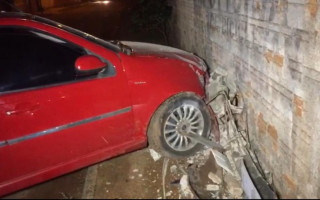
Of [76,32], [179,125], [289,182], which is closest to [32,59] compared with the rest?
[76,32]

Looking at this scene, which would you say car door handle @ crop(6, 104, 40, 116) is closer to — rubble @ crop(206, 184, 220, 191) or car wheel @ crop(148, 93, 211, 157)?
car wheel @ crop(148, 93, 211, 157)

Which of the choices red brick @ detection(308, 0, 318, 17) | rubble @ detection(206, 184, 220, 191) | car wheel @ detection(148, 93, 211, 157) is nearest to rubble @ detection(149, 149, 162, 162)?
car wheel @ detection(148, 93, 211, 157)

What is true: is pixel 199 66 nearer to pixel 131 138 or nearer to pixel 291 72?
pixel 131 138

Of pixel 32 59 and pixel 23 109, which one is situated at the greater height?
pixel 32 59

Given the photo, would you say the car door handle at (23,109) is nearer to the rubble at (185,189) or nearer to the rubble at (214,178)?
the rubble at (185,189)

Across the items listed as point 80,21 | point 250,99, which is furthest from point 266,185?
point 80,21

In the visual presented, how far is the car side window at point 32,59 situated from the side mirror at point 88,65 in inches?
4.3

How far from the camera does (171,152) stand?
12.2 feet

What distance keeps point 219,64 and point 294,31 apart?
229 centimetres

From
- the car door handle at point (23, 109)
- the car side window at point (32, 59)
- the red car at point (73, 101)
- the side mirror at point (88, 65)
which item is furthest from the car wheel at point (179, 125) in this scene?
the car door handle at point (23, 109)

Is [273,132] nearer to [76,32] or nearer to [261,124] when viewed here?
[261,124]

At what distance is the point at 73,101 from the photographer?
9.96ft

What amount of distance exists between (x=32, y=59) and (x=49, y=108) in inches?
20.6

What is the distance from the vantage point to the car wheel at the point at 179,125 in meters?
3.59
